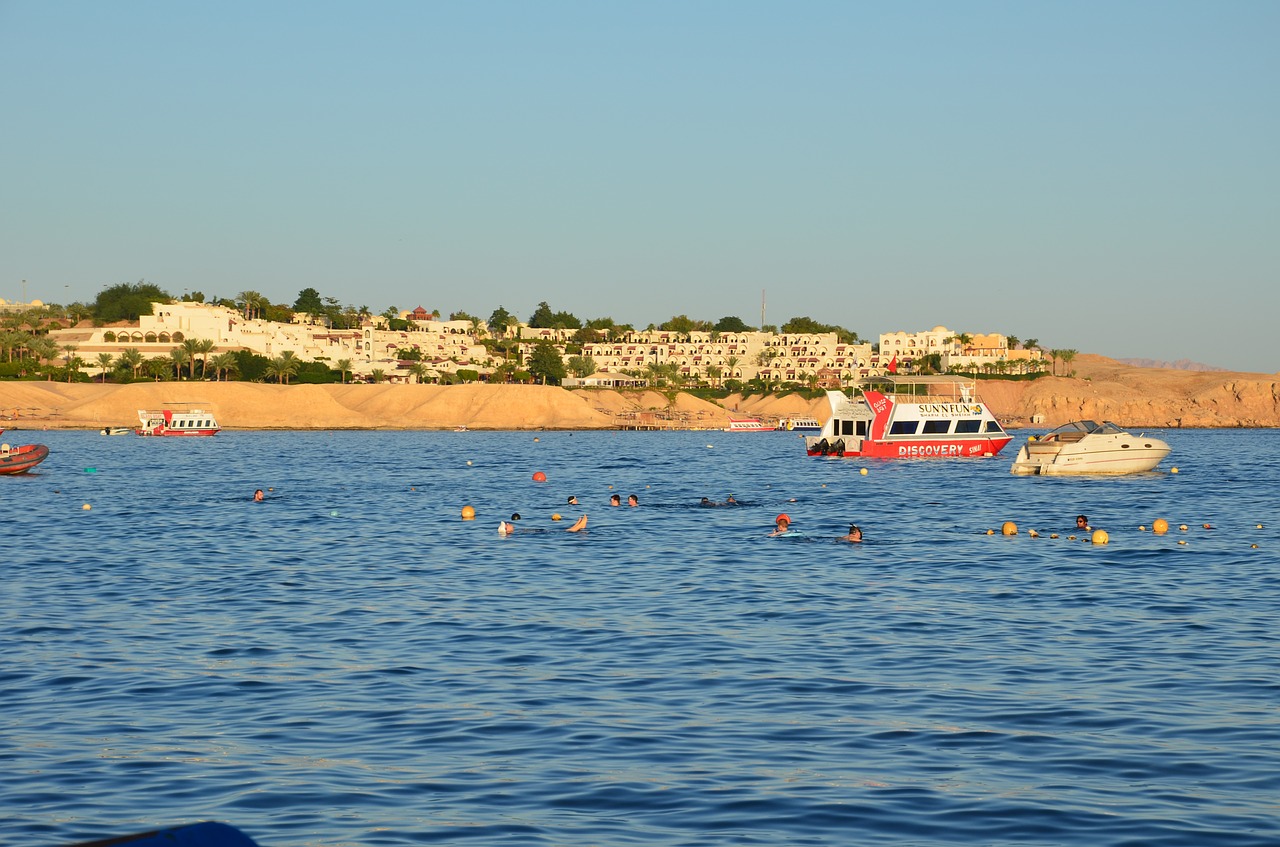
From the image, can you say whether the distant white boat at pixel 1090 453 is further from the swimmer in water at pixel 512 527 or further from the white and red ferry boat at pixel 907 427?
the swimmer in water at pixel 512 527

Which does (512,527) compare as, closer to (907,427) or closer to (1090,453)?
(1090,453)

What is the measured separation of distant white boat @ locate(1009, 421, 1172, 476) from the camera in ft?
233

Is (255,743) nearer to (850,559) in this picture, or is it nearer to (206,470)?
(850,559)

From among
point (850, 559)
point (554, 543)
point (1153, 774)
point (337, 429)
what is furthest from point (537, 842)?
point (337, 429)

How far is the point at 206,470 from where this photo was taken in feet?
277

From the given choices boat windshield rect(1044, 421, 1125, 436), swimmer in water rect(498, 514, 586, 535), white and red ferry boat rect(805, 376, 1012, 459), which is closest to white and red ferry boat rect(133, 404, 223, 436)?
white and red ferry boat rect(805, 376, 1012, 459)

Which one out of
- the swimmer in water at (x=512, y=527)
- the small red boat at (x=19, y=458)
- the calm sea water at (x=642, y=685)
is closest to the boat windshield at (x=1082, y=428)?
the calm sea water at (x=642, y=685)

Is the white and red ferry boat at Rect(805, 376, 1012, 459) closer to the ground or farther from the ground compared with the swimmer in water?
farther from the ground

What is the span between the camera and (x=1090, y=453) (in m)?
71.1

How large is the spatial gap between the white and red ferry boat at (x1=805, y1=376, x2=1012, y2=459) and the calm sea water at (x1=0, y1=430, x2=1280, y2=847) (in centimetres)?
4552

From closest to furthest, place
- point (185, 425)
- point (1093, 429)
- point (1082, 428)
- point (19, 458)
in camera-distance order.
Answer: point (19, 458), point (1093, 429), point (1082, 428), point (185, 425)

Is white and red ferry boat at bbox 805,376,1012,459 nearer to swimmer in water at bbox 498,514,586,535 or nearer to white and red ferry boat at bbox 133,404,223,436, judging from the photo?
swimmer in water at bbox 498,514,586,535

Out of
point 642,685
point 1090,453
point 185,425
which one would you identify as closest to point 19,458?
point 1090,453

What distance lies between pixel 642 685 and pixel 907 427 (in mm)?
75511
